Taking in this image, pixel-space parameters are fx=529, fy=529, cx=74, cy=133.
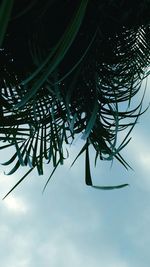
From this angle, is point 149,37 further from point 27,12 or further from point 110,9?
point 27,12

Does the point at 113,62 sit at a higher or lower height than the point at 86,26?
lower

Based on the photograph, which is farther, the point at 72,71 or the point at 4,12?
the point at 72,71

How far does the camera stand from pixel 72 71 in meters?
1.76

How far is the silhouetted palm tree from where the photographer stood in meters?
1.56

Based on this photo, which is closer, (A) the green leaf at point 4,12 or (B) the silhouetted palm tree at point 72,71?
(A) the green leaf at point 4,12

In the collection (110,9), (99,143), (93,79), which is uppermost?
(110,9)

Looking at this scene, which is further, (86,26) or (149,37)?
(149,37)

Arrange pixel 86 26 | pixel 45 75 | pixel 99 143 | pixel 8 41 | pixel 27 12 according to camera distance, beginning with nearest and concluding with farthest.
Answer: pixel 45 75 → pixel 27 12 → pixel 8 41 → pixel 86 26 → pixel 99 143

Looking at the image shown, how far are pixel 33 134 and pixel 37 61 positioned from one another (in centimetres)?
47

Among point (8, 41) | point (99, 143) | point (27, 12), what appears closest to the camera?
point (27, 12)

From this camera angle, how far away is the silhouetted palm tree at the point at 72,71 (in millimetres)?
1561

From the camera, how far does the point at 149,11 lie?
1.88m

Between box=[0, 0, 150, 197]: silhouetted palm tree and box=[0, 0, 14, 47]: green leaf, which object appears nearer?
box=[0, 0, 14, 47]: green leaf

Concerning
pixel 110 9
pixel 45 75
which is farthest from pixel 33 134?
pixel 45 75
